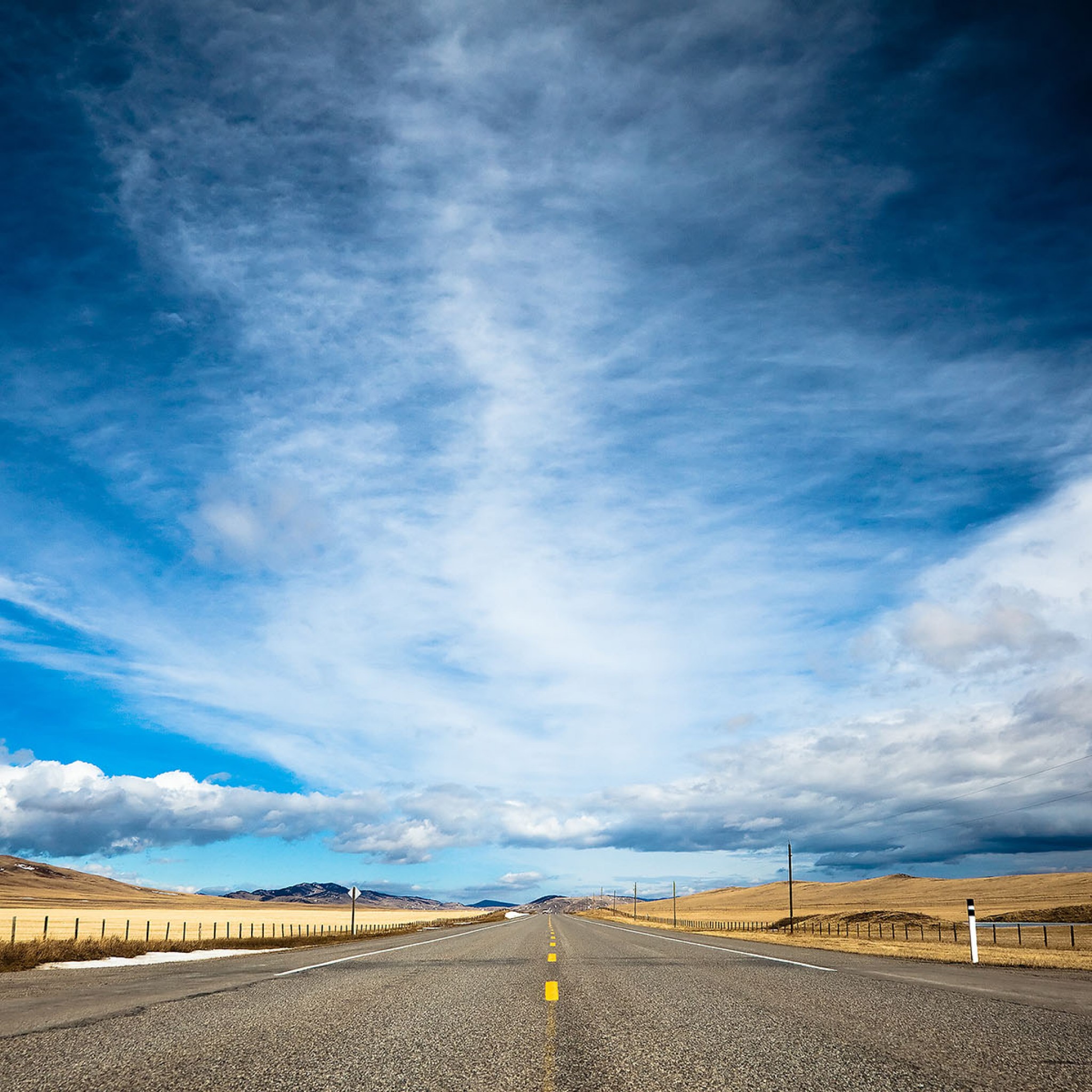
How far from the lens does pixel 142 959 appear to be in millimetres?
21172

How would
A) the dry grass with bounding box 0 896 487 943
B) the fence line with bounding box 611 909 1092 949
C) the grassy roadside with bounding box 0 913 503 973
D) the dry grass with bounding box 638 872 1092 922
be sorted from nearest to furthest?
1. the grassy roadside with bounding box 0 913 503 973
2. the fence line with bounding box 611 909 1092 949
3. the dry grass with bounding box 0 896 487 943
4. the dry grass with bounding box 638 872 1092 922

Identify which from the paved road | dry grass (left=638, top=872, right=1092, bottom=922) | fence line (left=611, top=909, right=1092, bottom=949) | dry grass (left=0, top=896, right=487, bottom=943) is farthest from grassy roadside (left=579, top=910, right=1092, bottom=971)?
dry grass (left=638, top=872, right=1092, bottom=922)

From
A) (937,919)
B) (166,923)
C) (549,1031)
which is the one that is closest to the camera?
(549,1031)

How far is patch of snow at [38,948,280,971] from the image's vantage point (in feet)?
58.9

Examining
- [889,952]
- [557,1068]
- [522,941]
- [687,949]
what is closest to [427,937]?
[522,941]

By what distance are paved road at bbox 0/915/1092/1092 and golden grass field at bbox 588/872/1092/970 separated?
33.7ft

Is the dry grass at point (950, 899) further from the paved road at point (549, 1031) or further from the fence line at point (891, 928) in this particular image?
the paved road at point (549, 1031)

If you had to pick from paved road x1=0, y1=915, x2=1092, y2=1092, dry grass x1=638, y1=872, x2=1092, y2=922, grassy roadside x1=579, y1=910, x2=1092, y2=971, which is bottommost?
dry grass x1=638, y1=872, x2=1092, y2=922

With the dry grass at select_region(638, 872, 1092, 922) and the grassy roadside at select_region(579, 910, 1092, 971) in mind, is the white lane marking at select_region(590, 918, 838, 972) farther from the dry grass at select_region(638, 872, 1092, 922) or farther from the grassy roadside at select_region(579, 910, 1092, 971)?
the dry grass at select_region(638, 872, 1092, 922)

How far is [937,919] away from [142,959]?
8939cm

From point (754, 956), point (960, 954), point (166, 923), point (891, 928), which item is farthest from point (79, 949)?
point (166, 923)

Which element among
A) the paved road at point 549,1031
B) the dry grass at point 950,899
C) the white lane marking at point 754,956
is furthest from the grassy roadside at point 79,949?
the dry grass at point 950,899

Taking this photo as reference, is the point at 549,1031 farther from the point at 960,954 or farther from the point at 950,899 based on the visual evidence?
the point at 950,899

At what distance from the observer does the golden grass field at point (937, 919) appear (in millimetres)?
24156
